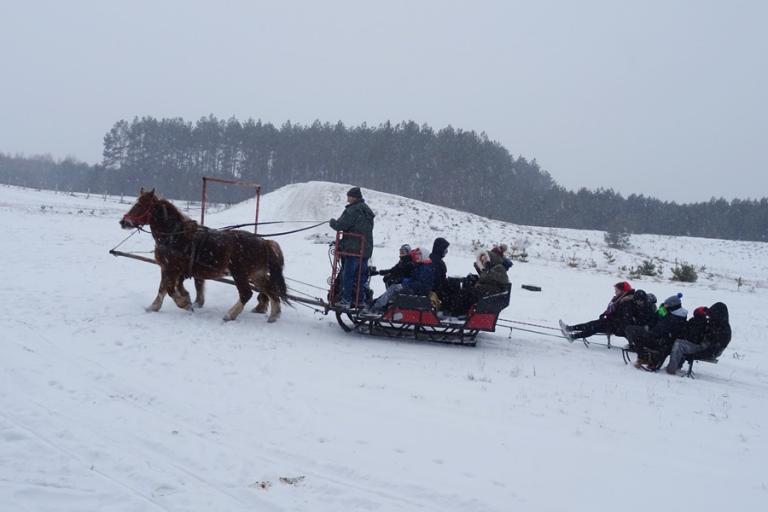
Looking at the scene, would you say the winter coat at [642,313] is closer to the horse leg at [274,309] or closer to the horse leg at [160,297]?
the horse leg at [274,309]

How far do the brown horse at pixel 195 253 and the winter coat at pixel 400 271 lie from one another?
1.82 m

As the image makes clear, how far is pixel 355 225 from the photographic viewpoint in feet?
28.1

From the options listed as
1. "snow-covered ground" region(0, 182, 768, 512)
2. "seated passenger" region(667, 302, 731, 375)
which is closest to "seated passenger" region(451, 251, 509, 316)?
"snow-covered ground" region(0, 182, 768, 512)

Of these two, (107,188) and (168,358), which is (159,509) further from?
(107,188)

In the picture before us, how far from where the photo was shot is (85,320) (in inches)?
299

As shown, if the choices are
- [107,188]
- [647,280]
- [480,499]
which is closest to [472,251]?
[647,280]

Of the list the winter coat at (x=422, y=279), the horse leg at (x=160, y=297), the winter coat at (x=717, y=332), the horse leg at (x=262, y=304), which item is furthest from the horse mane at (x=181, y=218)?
the winter coat at (x=717, y=332)

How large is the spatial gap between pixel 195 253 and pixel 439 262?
4091 mm

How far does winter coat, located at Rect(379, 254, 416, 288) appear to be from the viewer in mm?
8797

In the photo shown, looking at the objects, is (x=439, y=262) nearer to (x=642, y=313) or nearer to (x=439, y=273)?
(x=439, y=273)

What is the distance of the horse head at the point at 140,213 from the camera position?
338 inches

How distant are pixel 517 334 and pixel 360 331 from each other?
11.0ft

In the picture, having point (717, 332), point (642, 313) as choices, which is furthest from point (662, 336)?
point (642, 313)

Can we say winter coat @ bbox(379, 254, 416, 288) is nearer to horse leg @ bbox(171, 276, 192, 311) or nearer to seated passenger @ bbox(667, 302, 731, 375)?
horse leg @ bbox(171, 276, 192, 311)
